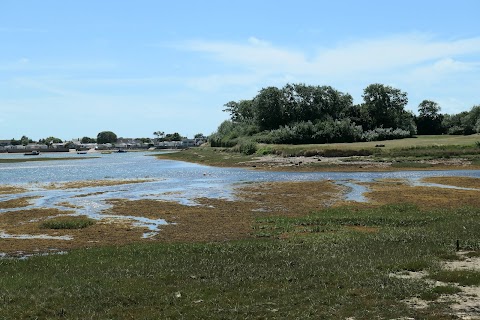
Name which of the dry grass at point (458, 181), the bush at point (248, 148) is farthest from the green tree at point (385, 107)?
the dry grass at point (458, 181)

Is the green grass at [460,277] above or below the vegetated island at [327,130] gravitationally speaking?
below

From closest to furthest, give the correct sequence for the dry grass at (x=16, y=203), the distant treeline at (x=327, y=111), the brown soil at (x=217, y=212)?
the brown soil at (x=217, y=212)
the dry grass at (x=16, y=203)
the distant treeline at (x=327, y=111)

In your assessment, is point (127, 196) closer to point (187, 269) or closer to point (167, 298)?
point (187, 269)

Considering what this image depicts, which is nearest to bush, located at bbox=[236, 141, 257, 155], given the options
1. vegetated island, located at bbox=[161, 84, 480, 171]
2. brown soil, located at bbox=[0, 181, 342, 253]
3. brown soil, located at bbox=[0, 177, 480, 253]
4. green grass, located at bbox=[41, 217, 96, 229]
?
vegetated island, located at bbox=[161, 84, 480, 171]

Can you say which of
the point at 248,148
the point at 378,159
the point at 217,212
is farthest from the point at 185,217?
the point at 248,148

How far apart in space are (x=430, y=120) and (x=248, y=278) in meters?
167

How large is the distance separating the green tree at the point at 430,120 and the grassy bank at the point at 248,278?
153 metres

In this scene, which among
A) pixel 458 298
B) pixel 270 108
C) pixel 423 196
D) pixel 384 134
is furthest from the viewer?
pixel 270 108

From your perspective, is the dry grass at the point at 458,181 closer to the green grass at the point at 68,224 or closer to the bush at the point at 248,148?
the green grass at the point at 68,224

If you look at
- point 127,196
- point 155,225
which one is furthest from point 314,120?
point 155,225

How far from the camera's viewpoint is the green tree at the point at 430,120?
16762 cm

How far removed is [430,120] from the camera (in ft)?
553

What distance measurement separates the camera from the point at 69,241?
25.3 metres

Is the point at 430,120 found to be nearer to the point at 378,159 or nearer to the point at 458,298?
the point at 378,159
